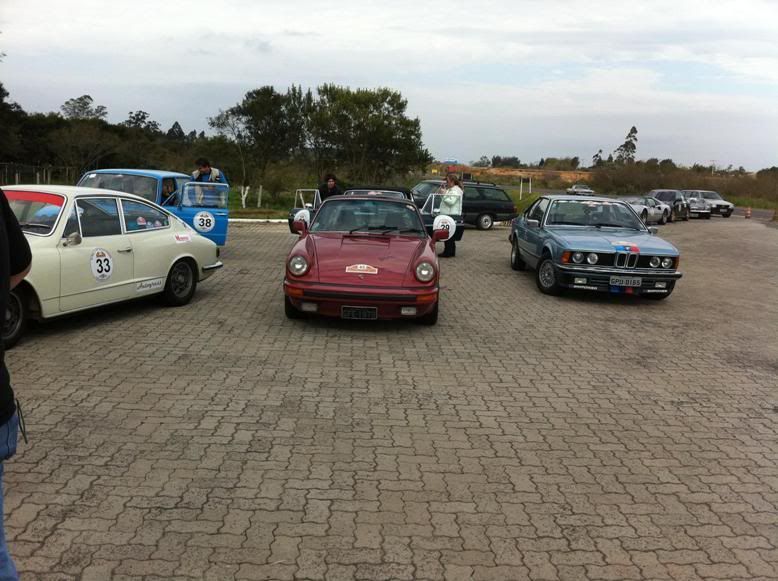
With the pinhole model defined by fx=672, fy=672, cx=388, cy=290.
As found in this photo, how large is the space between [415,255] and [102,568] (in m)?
5.33

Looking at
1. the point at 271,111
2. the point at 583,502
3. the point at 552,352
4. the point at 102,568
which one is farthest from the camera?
the point at 271,111

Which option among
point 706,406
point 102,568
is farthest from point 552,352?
point 102,568

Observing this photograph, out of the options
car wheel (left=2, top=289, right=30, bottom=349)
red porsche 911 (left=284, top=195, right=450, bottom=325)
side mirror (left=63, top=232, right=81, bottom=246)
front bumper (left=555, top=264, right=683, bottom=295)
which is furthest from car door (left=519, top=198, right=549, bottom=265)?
car wheel (left=2, top=289, right=30, bottom=349)

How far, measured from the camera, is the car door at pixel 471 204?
75.6ft

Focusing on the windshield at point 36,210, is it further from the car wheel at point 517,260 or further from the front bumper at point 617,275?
the car wheel at point 517,260

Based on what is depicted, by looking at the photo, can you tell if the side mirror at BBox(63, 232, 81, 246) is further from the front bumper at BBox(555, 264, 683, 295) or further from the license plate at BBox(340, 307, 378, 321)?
the front bumper at BBox(555, 264, 683, 295)

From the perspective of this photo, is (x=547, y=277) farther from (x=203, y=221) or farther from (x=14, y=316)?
(x=14, y=316)

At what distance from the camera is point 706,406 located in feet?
18.4

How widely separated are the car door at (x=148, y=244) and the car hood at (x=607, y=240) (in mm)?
5650

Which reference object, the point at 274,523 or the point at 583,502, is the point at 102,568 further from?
the point at 583,502

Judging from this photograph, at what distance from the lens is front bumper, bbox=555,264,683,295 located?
385 inches

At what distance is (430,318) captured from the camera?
8070 millimetres

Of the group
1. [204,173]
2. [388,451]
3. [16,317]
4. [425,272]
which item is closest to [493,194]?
[204,173]

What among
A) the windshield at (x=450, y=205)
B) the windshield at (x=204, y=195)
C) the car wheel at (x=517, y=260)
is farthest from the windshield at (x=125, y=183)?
the car wheel at (x=517, y=260)
